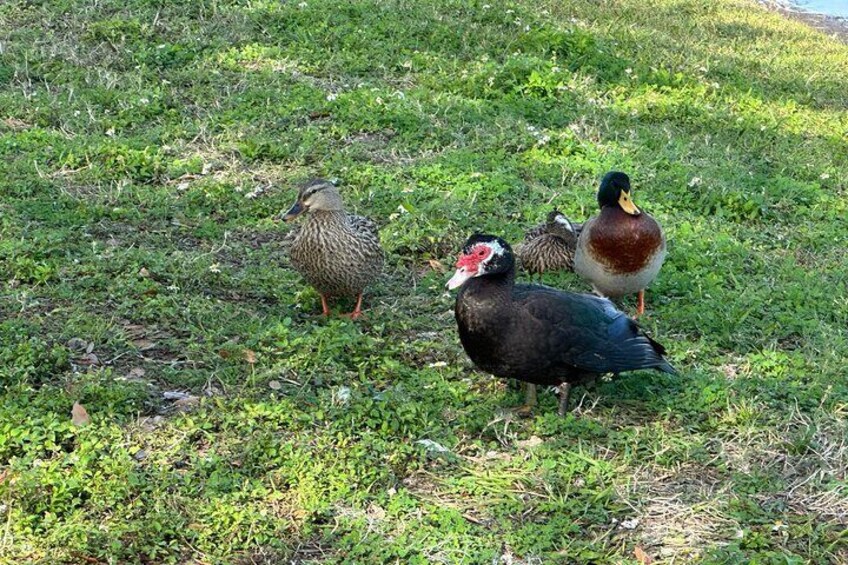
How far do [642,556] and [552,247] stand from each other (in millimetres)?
2992

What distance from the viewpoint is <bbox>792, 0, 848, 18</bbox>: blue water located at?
1667 cm

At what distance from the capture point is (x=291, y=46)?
33.3 ft

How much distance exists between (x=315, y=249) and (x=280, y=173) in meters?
2.09

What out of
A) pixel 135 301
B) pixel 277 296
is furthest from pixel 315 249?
pixel 135 301

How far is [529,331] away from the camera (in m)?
5.07

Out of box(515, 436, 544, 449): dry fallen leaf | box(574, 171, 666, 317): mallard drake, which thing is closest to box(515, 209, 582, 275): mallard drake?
box(574, 171, 666, 317): mallard drake

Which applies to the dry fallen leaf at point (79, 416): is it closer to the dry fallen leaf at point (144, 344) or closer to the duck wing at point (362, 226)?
the dry fallen leaf at point (144, 344)

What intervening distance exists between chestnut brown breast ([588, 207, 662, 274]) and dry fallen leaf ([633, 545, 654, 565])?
7.71ft

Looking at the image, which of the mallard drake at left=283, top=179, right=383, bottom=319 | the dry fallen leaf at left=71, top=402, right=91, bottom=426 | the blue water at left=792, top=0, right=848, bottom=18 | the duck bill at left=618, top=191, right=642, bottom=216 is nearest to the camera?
the dry fallen leaf at left=71, top=402, right=91, bottom=426

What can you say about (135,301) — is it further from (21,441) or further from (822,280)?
(822,280)

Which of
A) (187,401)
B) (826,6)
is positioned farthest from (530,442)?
(826,6)

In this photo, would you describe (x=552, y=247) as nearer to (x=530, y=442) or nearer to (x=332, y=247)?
(x=332, y=247)

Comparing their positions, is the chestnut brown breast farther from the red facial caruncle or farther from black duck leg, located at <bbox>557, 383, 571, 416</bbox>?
the red facial caruncle

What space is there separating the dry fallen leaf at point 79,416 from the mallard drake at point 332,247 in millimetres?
1725
